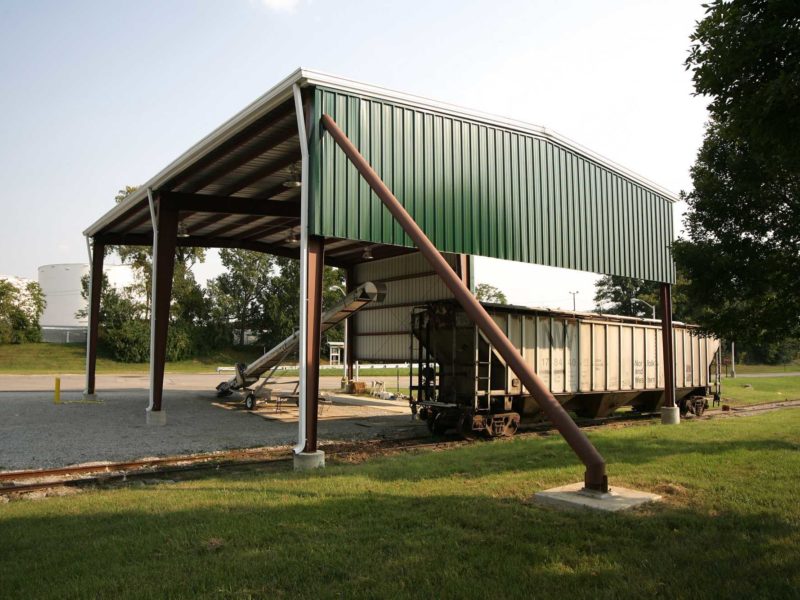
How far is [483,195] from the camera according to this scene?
15953mm

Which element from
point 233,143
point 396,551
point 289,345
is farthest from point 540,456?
point 289,345

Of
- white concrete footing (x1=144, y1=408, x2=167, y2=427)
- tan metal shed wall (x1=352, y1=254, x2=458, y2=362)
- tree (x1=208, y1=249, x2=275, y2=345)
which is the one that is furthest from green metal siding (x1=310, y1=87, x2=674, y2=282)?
tree (x1=208, y1=249, x2=275, y2=345)

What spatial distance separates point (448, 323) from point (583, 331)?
480 centimetres

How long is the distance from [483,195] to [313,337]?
20.8 feet

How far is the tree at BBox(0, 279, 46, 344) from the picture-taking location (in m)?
55.4

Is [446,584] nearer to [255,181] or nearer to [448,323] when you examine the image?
[448,323]

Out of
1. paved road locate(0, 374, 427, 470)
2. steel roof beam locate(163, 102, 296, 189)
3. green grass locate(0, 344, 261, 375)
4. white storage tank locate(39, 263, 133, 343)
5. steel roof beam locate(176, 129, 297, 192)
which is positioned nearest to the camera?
steel roof beam locate(163, 102, 296, 189)

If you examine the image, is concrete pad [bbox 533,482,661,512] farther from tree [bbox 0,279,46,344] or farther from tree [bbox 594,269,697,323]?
tree [bbox 594,269,697,323]

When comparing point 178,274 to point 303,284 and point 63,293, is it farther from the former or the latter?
point 303,284

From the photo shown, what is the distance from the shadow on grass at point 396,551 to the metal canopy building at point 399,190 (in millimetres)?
5081

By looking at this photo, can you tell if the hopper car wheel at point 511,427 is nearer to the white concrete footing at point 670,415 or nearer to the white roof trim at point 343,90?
the white concrete footing at point 670,415

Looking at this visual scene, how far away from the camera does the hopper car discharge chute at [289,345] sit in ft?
63.4

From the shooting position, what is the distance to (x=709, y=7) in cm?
635

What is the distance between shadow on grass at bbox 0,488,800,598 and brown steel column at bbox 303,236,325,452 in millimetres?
3652
